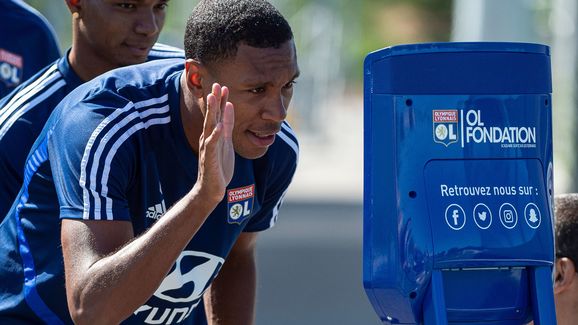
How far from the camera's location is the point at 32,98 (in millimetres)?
4148

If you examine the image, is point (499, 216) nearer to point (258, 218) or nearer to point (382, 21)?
point (258, 218)

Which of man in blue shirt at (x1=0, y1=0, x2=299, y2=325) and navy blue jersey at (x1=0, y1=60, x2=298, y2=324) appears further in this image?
navy blue jersey at (x1=0, y1=60, x2=298, y2=324)

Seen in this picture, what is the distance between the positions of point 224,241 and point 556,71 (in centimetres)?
1067

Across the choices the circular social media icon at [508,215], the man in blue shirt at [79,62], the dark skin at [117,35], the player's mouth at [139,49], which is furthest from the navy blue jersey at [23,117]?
the circular social media icon at [508,215]

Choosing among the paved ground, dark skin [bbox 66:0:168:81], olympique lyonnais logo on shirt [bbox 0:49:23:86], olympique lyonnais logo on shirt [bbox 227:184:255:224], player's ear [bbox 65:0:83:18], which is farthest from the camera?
the paved ground

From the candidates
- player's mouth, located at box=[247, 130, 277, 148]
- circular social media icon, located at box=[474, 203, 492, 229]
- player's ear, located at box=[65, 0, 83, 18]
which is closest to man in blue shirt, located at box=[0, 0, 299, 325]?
player's mouth, located at box=[247, 130, 277, 148]

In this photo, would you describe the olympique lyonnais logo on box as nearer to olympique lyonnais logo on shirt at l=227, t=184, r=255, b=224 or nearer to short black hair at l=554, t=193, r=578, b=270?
olympique lyonnais logo on shirt at l=227, t=184, r=255, b=224

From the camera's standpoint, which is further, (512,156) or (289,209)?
(289,209)

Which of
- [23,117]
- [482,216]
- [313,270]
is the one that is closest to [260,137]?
[482,216]

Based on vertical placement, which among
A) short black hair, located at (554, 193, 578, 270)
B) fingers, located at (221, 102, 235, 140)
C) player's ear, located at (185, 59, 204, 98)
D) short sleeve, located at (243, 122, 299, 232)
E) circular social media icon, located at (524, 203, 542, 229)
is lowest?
short black hair, located at (554, 193, 578, 270)

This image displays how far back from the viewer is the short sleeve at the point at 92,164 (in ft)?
10.6

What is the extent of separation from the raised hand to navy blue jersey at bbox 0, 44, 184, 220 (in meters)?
1.15

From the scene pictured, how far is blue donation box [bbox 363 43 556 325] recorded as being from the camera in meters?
3.07

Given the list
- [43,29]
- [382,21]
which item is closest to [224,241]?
[43,29]
